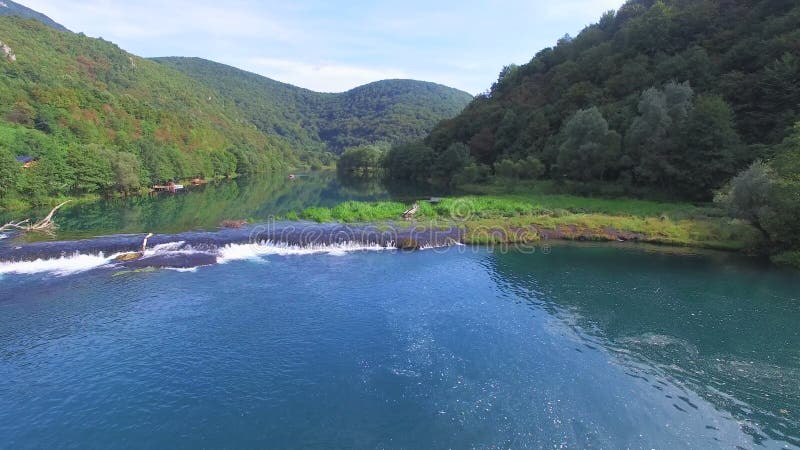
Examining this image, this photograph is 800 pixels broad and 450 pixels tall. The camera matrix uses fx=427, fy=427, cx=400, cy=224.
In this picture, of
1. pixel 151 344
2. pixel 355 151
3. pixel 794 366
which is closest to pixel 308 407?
pixel 151 344

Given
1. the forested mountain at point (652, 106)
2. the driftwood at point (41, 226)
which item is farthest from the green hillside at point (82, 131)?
the forested mountain at point (652, 106)

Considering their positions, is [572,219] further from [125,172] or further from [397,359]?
[125,172]

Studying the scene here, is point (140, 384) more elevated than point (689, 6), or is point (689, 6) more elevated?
point (689, 6)

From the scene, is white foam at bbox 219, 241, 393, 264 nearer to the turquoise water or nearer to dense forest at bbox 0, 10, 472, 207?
the turquoise water

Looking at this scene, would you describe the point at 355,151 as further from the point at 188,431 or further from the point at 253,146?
the point at 188,431

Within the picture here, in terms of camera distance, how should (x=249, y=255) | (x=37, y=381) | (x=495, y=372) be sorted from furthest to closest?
(x=249, y=255)
(x=495, y=372)
(x=37, y=381)

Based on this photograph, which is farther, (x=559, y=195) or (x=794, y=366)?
(x=559, y=195)

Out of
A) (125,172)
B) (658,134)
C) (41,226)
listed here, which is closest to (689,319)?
(41,226)
